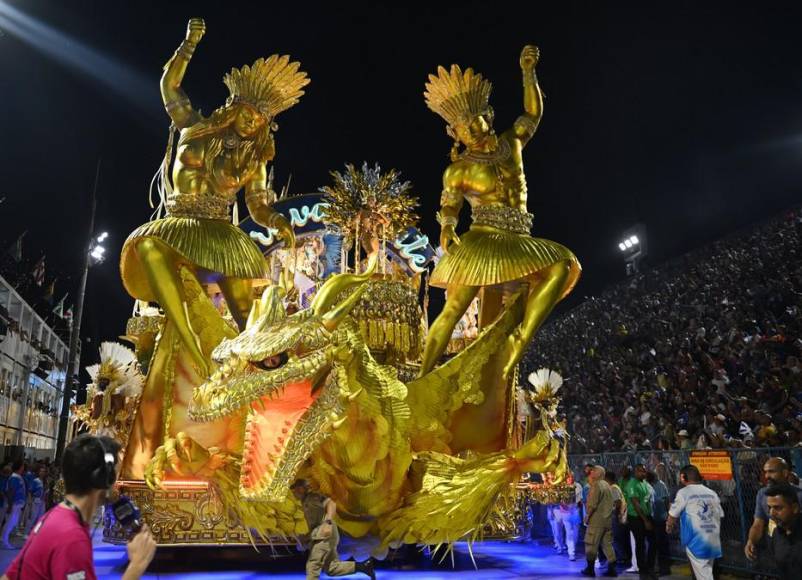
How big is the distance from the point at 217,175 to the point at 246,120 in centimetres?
55

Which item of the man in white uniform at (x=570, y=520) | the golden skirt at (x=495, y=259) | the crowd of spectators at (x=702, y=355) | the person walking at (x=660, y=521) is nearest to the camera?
the golden skirt at (x=495, y=259)

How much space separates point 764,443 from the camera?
8352 mm

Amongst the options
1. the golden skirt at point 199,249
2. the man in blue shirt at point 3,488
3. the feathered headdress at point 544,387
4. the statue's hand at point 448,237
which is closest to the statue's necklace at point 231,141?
the golden skirt at point 199,249

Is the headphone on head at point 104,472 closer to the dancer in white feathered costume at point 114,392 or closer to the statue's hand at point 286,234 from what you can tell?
the statue's hand at point 286,234

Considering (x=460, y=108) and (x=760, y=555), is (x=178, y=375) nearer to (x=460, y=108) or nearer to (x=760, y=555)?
(x=460, y=108)

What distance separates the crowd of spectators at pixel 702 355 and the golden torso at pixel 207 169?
7.06m

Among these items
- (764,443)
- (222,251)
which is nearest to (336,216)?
(222,251)

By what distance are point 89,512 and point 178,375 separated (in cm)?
367

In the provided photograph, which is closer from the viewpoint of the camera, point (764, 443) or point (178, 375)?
point (178, 375)

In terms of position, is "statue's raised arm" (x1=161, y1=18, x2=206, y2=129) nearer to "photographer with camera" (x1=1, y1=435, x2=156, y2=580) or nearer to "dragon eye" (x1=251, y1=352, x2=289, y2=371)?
"dragon eye" (x1=251, y1=352, x2=289, y2=371)

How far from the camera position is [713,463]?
7266mm

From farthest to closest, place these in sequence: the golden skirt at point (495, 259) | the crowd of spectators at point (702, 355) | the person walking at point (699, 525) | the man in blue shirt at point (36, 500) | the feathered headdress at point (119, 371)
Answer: the man in blue shirt at point (36, 500)
the crowd of spectators at point (702, 355)
the feathered headdress at point (119, 371)
the golden skirt at point (495, 259)
the person walking at point (699, 525)

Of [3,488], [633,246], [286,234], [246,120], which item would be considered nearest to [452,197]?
[286,234]

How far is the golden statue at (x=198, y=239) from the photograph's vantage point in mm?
5242
